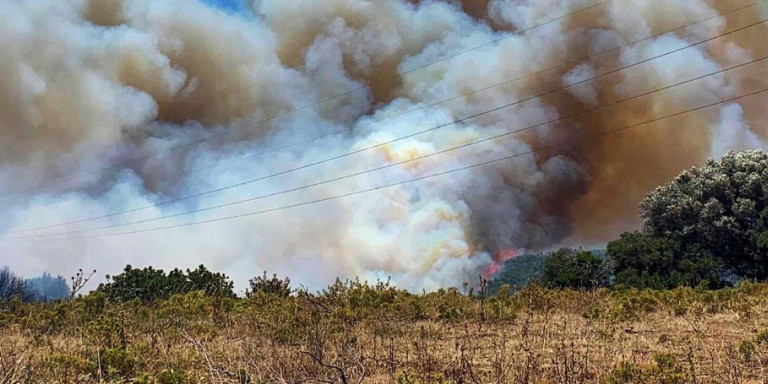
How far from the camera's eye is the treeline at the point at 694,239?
2738 cm

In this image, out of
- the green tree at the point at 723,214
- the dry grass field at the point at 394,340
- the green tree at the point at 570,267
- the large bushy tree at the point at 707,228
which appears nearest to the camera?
the dry grass field at the point at 394,340

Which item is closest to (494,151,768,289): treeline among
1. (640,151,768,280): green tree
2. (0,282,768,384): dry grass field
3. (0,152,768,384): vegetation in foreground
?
(640,151,768,280): green tree

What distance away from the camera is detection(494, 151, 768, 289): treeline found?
27.4 meters

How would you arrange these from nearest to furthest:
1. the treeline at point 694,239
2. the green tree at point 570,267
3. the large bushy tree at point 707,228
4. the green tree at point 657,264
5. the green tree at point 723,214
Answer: the green tree at point 570,267 < the green tree at point 657,264 < the treeline at point 694,239 < the large bushy tree at point 707,228 < the green tree at point 723,214

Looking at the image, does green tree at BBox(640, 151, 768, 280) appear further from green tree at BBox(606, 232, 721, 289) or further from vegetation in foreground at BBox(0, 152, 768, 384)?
vegetation in foreground at BBox(0, 152, 768, 384)

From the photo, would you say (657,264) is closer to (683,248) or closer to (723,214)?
(683,248)

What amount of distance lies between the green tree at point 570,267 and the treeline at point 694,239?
0.04 m

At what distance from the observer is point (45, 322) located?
1240cm

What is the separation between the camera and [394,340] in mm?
9766

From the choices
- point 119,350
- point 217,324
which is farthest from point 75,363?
point 217,324

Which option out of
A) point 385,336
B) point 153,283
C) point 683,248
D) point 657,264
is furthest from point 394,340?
point 683,248

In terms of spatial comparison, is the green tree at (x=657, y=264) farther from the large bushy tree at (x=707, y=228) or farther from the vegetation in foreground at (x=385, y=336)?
the vegetation in foreground at (x=385, y=336)

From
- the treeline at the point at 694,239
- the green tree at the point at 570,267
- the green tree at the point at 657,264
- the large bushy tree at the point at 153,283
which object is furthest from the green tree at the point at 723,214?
the large bushy tree at the point at 153,283

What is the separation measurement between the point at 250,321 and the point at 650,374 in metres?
7.33
